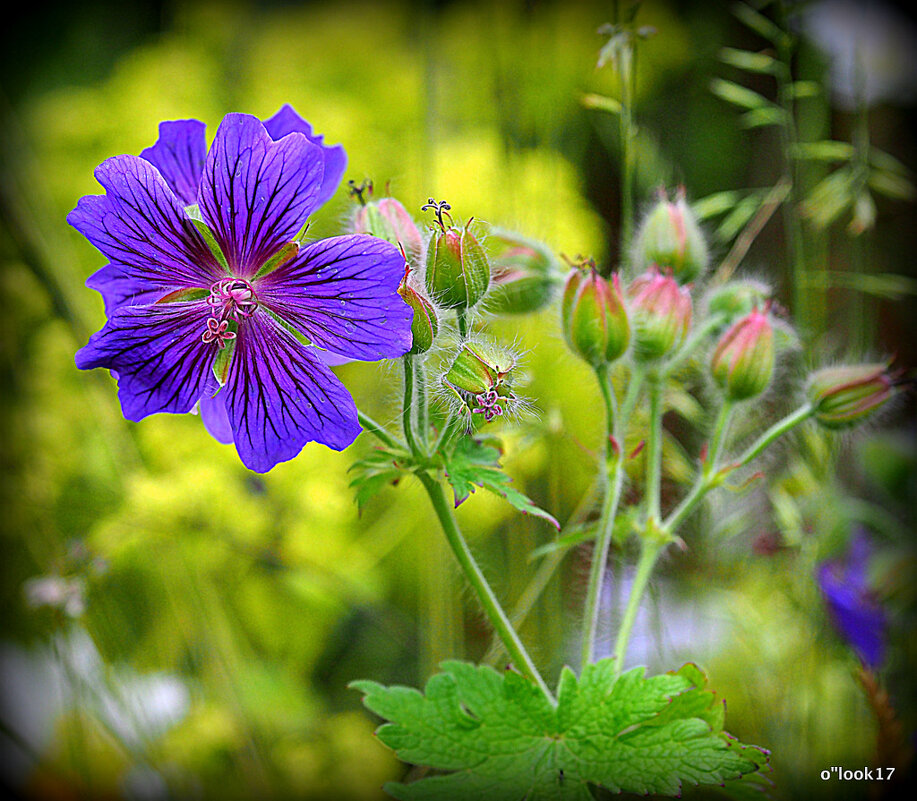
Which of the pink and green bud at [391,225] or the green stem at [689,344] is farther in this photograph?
the green stem at [689,344]

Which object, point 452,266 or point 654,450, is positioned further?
point 654,450

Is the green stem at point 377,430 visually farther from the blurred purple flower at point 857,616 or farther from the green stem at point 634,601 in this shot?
the blurred purple flower at point 857,616

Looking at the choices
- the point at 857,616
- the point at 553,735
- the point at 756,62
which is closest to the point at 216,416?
the point at 553,735

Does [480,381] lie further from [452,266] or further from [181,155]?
[181,155]

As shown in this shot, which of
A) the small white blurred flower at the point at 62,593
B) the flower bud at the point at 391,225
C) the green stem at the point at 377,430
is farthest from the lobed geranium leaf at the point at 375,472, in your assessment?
the small white blurred flower at the point at 62,593

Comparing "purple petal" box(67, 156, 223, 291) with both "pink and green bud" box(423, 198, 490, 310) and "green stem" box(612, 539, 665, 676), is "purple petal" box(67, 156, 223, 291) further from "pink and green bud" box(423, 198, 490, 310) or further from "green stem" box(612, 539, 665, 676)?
"green stem" box(612, 539, 665, 676)

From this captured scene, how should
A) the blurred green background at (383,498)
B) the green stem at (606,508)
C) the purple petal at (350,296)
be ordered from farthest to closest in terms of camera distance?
1. the blurred green background at (383,498)
2. the green stem at (606,508)
3. the purple petal at (350,296)

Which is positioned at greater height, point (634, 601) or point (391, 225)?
point (391, 225)
